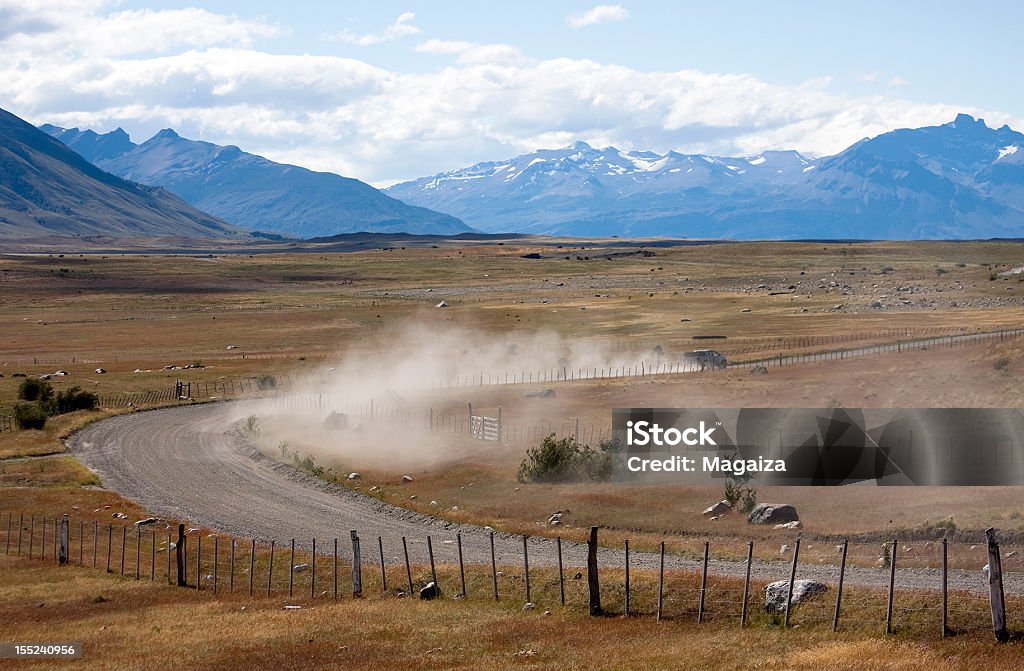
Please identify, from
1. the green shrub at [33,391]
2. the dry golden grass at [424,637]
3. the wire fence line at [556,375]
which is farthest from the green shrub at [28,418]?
the dry golden grass at [424,637]

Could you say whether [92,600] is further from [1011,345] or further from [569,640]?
[1011,345]

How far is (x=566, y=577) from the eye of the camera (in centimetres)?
3728

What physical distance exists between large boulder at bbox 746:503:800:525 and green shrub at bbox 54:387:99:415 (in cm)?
7025

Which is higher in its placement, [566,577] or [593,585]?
[593,585]

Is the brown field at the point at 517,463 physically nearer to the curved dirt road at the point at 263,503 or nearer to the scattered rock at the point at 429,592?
the scattered rock at the point at 429,592

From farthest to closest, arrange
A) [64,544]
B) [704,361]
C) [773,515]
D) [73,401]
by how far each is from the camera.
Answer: [704,361] → [73,401] → [773,515] → [64,544]

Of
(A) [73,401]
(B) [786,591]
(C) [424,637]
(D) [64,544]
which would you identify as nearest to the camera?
(B) [786,591]

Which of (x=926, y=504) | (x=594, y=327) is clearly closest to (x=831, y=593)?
(x=926, y=504)

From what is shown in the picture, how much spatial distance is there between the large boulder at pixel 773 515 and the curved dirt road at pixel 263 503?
5.56 metres

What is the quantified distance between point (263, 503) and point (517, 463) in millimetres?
15316

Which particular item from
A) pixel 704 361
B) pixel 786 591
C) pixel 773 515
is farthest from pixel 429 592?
pixel 704 361

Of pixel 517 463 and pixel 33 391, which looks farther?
pixel 33 391

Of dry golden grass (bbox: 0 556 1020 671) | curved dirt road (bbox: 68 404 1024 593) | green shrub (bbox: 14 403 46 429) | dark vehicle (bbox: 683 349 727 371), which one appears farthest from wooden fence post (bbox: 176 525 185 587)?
dark vehicle (bbox: 683 349 727 371)

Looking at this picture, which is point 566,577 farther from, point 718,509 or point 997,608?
point 997,608
